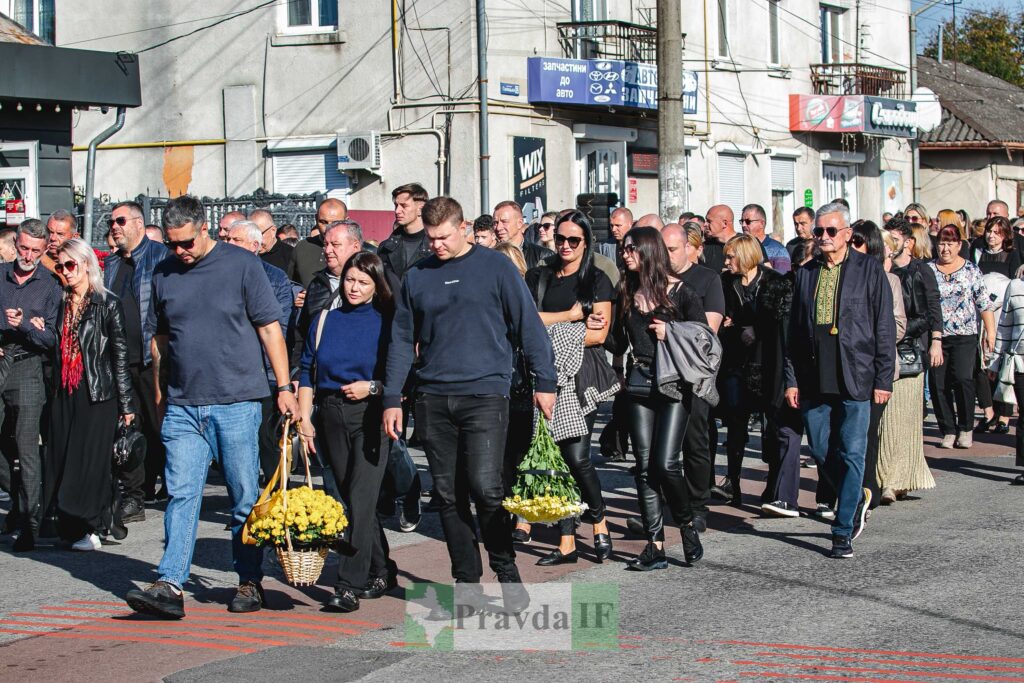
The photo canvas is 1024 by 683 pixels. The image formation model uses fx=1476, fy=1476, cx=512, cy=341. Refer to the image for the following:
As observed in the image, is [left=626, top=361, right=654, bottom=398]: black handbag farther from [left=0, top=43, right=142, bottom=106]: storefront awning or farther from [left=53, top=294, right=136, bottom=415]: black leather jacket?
[left=0, top=43, right=142, bottom=106]: storefront awning

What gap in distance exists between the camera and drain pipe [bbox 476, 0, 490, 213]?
23797 millimetres

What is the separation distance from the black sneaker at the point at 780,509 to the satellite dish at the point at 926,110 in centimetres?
2723

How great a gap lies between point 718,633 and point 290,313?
14.1ft

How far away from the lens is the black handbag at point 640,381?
8.19 meters

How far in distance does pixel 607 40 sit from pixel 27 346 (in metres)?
18.8

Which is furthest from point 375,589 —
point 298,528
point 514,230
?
point 514,230

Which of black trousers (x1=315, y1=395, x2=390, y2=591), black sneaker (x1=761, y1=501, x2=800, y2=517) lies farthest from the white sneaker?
black sneaker (x1=761, y1=501, x2=800, y2=517)

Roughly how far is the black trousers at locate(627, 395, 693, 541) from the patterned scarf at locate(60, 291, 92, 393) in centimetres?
330

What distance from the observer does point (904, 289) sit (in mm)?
10227

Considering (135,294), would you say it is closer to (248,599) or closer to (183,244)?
(183,244)

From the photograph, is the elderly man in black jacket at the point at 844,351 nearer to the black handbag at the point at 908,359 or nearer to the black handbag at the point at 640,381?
the black handbag at the point at 640,381

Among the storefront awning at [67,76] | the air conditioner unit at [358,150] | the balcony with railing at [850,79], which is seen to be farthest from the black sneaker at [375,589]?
the balcony with railing at [850,79]

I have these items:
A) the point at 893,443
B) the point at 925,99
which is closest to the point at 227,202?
the point at 893,443

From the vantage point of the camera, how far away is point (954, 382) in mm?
13164
